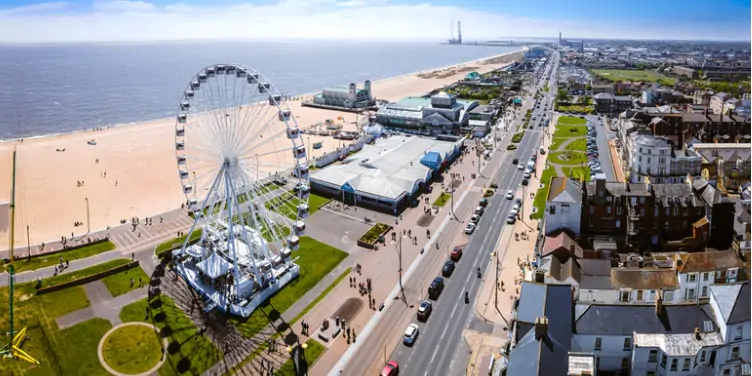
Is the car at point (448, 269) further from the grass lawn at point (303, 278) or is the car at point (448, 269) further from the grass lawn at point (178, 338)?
the grass lawn at point (178, 338)

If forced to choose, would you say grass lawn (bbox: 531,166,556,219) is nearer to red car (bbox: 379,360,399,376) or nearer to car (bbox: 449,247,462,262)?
car (bbox: 449,247,462,262)

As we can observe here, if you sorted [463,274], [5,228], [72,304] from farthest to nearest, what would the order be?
[5,228] < [463,274] < [72,304]

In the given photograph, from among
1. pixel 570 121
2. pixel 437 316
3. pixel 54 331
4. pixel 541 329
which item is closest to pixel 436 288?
pixel 437 316

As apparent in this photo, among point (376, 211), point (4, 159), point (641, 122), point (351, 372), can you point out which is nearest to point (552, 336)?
point (351, 372)

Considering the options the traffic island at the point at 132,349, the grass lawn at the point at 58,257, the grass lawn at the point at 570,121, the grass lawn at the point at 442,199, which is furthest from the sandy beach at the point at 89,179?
the grass lawn at the point at 570,121

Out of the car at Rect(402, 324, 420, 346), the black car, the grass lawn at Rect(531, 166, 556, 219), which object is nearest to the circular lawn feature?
the car at Rect(402, 324, 420, 346)

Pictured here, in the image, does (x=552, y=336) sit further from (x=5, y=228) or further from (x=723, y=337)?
(x=5, y=228)
